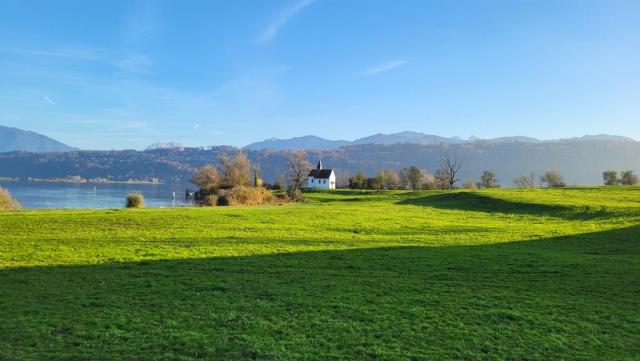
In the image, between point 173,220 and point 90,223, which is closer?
point 90,223

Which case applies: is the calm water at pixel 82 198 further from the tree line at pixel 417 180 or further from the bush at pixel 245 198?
the tree line at pixel 417 180

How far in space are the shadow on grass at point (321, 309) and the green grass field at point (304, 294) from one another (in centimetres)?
5

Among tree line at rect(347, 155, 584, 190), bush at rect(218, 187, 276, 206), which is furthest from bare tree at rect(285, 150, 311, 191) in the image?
bush at rect(218, 187, 276, 206)

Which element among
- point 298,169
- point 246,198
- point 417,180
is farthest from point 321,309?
point 417,180

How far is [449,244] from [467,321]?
12.7 m

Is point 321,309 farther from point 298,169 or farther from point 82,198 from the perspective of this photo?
point 298,169

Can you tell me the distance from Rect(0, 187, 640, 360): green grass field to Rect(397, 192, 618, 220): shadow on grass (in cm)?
1402

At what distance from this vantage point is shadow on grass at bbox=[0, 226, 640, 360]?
28.8 feet

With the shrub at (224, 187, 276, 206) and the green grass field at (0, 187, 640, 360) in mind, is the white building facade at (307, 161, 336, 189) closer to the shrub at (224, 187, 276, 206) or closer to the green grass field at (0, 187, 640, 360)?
the shrub at (224, 187, 276, 206)

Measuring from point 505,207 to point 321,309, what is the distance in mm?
37954

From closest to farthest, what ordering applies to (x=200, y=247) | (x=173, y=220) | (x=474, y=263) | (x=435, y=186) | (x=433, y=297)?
(x=433, y=297), (x=474, y=263), (x=200, y=247), (x=173, y=220), (x=435, y=186)

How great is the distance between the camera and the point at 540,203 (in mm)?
43969

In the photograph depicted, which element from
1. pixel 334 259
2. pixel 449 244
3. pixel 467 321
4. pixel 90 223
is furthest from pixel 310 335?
pixel 90 223

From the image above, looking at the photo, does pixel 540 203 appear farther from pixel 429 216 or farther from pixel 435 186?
pixel 435 186
